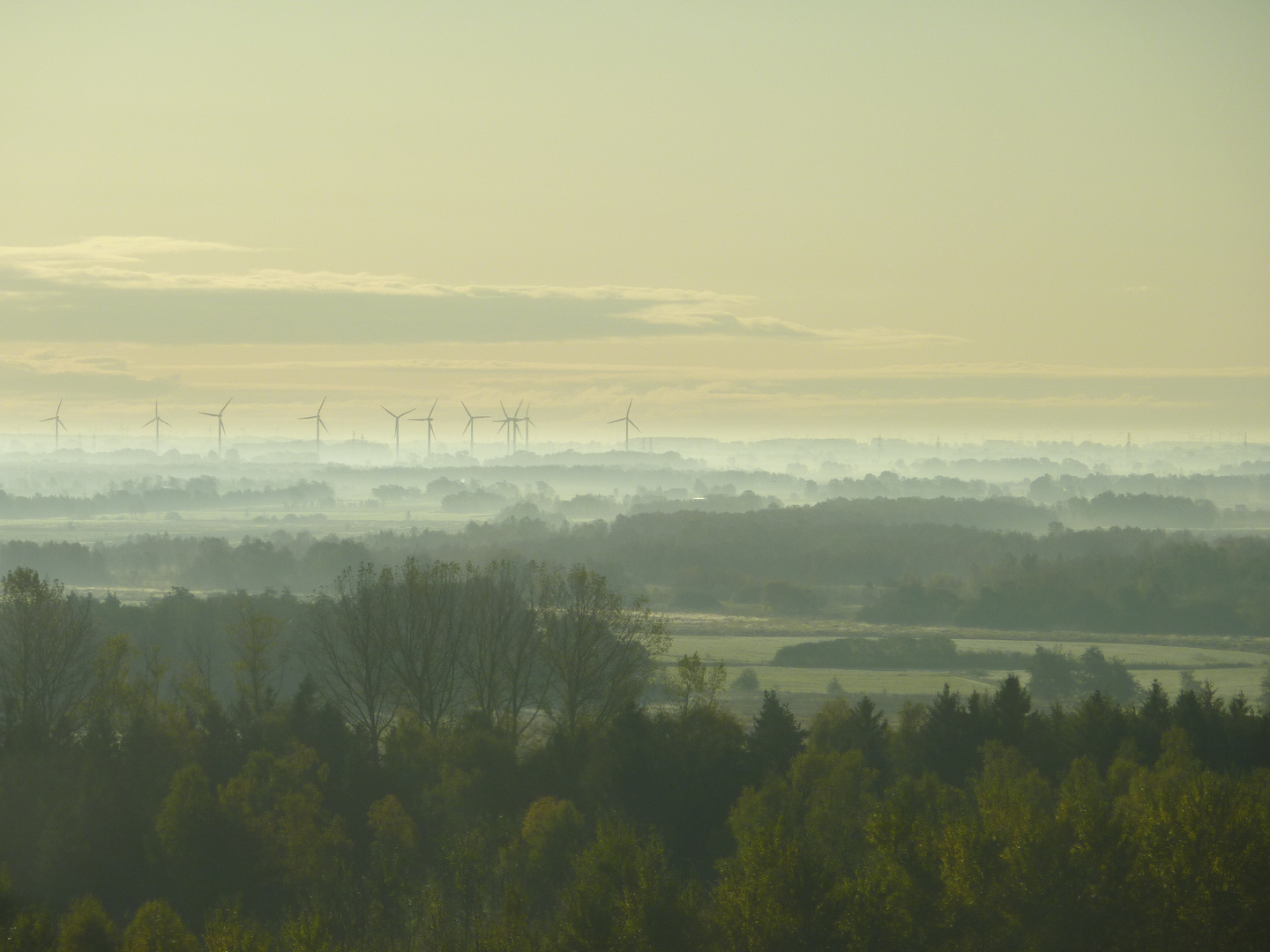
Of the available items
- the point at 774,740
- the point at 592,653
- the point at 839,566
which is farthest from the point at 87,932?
the point at 839,566

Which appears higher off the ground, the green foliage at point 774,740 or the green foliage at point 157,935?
the green foliage at point 774,740

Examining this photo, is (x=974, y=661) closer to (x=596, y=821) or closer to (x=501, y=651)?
(x=501, y=651)

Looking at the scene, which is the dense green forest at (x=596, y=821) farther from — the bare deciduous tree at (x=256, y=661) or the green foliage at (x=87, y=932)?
the bare deciduous tree at (x=256, y=661)

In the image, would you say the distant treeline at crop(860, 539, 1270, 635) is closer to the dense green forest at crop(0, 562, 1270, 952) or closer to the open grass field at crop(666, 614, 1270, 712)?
the open grass field at crop(666, 614, 1270, 712)

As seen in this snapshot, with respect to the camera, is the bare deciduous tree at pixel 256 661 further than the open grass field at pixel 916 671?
No

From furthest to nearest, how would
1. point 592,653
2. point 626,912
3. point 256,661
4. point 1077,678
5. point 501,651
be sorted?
1. point 1077,678
2. point 256,661
3. point 501,651
4. point 592,653
5. point 626,912

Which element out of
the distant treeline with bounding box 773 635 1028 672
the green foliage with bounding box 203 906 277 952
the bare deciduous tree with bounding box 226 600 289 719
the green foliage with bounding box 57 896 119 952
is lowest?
the distant treeline with bounding box 773 635 1028 672

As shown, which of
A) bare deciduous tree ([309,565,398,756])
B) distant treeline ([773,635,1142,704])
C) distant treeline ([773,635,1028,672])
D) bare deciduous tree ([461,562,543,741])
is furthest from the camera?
distant treeline ([773,635,1028,672])

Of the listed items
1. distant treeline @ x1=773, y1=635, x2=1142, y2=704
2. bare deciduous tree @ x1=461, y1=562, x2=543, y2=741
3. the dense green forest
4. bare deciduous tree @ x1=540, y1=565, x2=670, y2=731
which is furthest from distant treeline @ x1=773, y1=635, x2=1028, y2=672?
the dense green forest

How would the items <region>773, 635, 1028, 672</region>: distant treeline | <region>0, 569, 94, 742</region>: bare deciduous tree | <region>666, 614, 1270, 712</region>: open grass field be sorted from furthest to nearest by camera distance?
1. <region>773, 635, 1028, 672</region>: distant treeline
2. <region>666, 614, 1270, 712</region>: open grass field
3. <region>0, 569, 94, 742</region>: bare deciduous tree

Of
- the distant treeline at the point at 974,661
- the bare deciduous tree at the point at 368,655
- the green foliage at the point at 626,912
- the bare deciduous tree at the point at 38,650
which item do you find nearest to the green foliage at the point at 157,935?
the green foliage at the point at 626,912
